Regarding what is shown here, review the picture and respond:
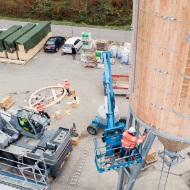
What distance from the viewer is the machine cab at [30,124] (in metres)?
15.4

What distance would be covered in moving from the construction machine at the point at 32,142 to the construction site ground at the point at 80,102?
143 cm

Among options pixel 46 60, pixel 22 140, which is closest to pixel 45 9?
pixel 46 60

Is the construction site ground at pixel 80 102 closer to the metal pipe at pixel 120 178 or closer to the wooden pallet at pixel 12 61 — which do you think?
the wooden pallet at pixel 12 61

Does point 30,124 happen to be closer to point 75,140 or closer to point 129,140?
point 75,140

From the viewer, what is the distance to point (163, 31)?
312 inches

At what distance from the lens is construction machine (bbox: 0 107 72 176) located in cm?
1425

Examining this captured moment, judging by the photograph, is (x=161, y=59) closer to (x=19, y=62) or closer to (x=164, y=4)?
(x=164, y=4)

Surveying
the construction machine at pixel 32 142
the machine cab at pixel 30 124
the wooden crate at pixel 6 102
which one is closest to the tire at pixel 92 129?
the construction machine at pixel 32 142

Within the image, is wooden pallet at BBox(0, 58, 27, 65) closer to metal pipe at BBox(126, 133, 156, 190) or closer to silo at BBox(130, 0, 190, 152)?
metal pipe at BBox(126, 133, 156, 190)

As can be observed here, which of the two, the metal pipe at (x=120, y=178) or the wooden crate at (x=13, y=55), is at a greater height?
the wooden crate at (x=13, y=55)

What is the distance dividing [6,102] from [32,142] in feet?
20.0

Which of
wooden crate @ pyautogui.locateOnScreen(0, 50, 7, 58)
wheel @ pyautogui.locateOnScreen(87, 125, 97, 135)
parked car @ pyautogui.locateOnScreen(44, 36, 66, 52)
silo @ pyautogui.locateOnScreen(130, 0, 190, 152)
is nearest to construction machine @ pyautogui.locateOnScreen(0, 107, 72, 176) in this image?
wheel @ pyautogui.locateOnScreen(87, 125, 97, 135)

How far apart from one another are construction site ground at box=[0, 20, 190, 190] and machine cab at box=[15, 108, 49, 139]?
2.46m

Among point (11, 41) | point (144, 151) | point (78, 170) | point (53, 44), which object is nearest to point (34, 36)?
point (53, 44)
